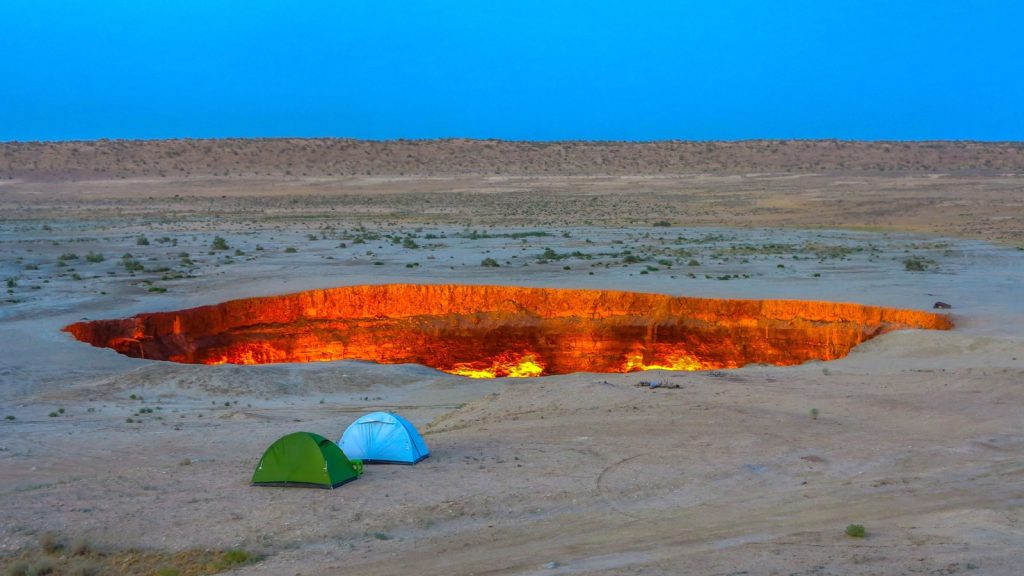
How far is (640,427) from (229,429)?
229 inches

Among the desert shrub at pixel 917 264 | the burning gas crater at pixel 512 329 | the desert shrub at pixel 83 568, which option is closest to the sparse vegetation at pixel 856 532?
the desert shrub at pixel 83 568

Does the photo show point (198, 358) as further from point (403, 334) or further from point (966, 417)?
point (966, 417)

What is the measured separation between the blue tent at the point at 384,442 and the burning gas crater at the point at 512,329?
11870mm

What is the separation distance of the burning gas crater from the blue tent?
11870 mm

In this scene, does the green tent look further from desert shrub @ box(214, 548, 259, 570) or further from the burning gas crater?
the burning gas crater

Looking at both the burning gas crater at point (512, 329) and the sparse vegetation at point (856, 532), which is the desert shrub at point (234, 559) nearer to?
the sparse vegetation at point (856, 532)

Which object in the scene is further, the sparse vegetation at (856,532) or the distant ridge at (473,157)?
the distant ridge at (473,157)

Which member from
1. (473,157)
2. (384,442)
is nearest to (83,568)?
(384,442)

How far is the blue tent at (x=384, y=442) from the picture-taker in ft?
41.3

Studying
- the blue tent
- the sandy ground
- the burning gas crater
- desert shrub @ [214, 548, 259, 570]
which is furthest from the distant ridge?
desert shrub @ [214, 548, 259, 570]

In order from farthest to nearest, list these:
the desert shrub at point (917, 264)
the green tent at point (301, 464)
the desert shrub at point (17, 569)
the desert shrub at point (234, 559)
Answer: the desert shrub at point (917, 264)
the green tent at point (301, 464)
the desert shrub at point (234, 559)
the desert shrub at point (17, 569)

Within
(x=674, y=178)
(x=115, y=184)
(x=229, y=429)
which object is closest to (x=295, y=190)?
→ (x=115, y=184)

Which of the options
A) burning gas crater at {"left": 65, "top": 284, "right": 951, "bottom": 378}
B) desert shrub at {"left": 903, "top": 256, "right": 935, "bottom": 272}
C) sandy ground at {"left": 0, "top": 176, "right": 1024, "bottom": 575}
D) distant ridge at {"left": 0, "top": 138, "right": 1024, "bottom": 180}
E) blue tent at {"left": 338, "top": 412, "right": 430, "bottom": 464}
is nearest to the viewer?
sandy ground at {"left": 0, "top": 176, "right": 1024, "bottom": 575}

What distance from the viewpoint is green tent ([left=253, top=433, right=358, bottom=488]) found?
1148 centimetres
